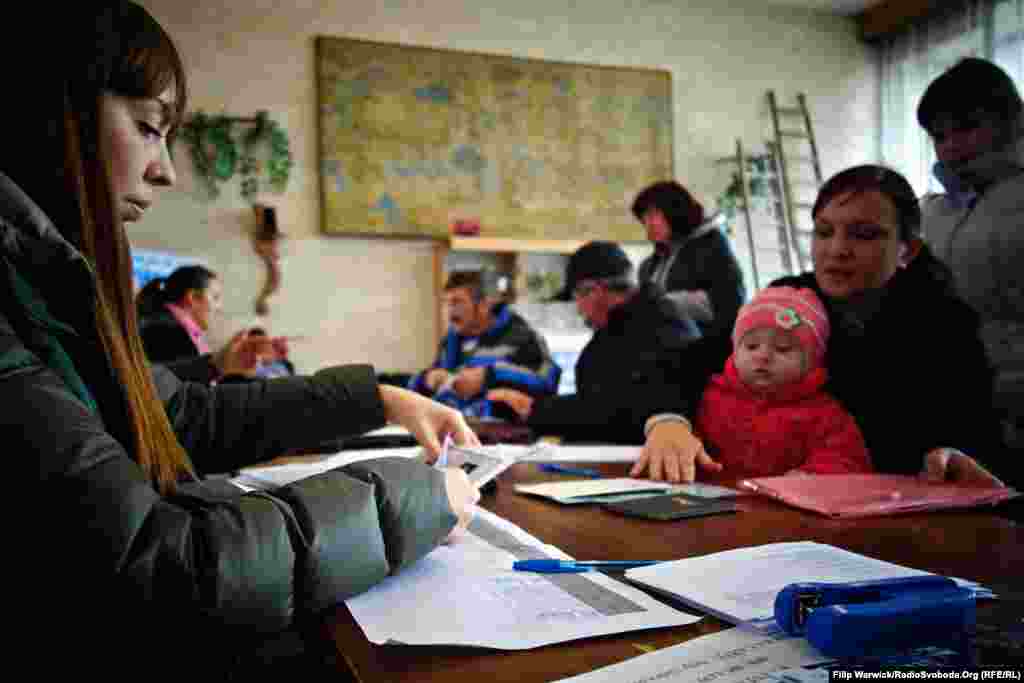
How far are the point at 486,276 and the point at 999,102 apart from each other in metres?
2.19

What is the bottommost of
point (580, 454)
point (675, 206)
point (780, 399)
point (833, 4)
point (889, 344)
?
point (580, 454)

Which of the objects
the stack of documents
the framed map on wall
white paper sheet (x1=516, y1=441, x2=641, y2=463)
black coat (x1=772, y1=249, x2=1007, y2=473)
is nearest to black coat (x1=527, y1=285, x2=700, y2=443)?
white paper sheet (x1=516, y1=441, x2=641, y2=463)

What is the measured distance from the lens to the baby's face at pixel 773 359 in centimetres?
141

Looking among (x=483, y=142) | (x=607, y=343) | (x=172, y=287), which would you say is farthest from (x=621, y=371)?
(x=483, y=142)

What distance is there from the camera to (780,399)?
1433 millimetres

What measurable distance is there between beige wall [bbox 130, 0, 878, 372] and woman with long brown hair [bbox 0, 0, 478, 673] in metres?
3.93

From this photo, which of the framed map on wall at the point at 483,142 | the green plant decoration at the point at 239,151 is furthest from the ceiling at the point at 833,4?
the green plant decoration at the point at 239,151

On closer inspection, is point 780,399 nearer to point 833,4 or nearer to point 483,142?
point 483,142

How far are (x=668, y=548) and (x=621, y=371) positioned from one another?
1.69 metres

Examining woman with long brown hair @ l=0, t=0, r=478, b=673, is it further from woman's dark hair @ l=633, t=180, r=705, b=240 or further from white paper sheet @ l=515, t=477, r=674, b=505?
woman's dark hair @ l=633, t=180, r=705, b=240

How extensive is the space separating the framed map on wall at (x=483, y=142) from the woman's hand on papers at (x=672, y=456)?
372cm

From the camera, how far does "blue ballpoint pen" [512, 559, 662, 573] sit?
710 mm

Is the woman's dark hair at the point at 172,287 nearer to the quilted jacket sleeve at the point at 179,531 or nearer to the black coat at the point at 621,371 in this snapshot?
the black coat at the point at 621,371

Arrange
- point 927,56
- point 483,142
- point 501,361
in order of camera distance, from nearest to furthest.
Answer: point 501,361, point 483,142, point 927,56
